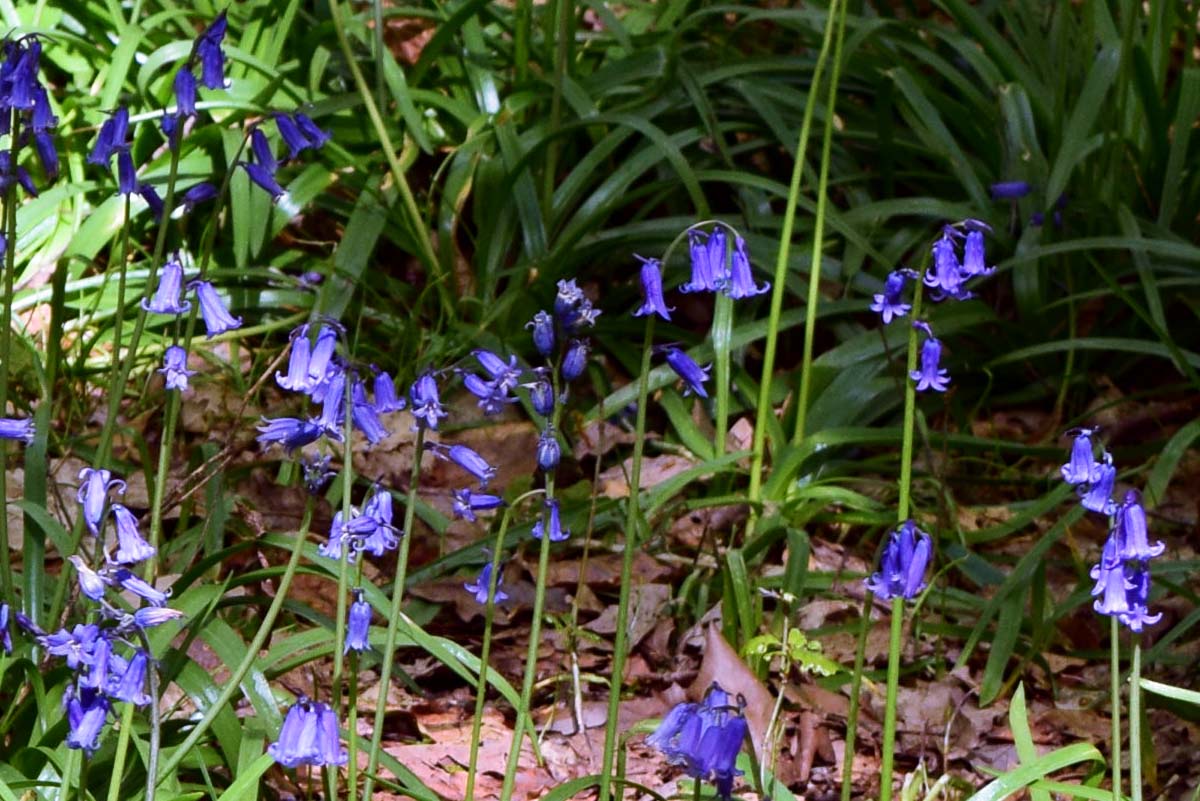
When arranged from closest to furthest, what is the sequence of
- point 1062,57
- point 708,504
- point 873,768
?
point 873,768 → point 708,504 → point 1062,57

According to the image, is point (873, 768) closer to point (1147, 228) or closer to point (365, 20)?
point (1147, 228)

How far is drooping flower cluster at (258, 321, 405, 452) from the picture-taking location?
2.01 m

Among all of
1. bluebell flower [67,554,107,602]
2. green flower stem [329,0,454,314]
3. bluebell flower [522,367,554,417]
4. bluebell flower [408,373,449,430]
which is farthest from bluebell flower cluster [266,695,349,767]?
green flower stem [329,0,454,314]

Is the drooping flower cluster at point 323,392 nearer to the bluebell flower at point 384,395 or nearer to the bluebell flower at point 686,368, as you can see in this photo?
the bluebell flower at point 384,395

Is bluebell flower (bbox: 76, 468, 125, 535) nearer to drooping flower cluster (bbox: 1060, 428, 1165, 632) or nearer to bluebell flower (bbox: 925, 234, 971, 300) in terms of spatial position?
bluebell flower (bbox: 925, 234, 971, 300)

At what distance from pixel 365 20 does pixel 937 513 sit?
2634mm

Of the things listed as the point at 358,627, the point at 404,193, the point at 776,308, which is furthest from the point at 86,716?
the point at 404,193

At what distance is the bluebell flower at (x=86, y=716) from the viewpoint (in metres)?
1.94

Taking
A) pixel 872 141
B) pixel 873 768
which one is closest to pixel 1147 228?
pixel 872 141

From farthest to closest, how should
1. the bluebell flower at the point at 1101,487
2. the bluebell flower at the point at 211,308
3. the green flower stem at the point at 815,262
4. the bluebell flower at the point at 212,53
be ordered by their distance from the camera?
the green flower stem at the point at 815,262 < the bluebell flower at the point at 212,53 < the bluebell flower at the point at 211,308 < the bluebell flower at the point at 1101,487

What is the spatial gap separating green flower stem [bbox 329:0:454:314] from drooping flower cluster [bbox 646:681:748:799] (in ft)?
7.87

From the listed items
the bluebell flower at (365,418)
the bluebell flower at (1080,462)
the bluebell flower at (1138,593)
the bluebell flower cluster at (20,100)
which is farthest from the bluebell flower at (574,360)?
the bluebell flower cluster at (20,100)

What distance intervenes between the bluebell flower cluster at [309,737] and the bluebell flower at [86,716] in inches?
8.5

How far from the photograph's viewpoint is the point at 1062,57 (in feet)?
14.9
